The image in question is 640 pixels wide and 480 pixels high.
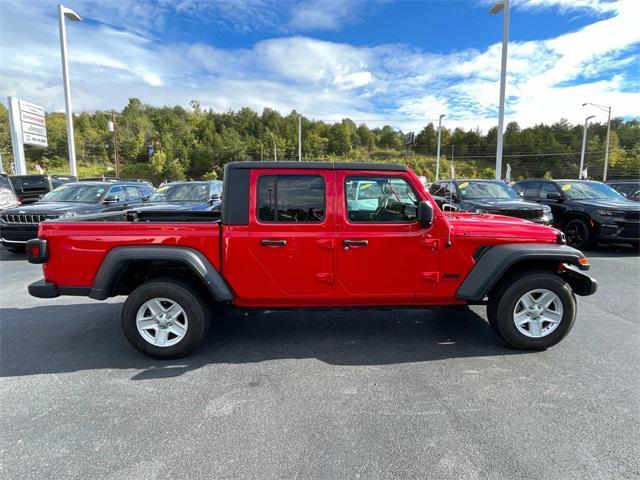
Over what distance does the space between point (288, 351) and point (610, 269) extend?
6.76m

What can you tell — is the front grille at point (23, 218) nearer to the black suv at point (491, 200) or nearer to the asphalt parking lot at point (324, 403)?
the asphalt parking lot at point (324, 403)

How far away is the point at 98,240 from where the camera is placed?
3.47m

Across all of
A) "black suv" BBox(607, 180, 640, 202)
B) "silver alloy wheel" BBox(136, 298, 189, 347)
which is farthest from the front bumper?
"silver alloy wheel" BBox(136, 298, 189, 347)

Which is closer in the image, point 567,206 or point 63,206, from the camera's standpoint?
point 63,206

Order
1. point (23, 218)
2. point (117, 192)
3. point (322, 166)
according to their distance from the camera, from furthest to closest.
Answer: point (117, 192)
point (23, 218)
point (322, 166)

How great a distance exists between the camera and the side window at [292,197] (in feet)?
11.6

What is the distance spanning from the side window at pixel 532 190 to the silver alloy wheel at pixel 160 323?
413 inches

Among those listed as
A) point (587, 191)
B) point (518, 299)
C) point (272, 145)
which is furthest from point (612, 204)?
point (272, 145)

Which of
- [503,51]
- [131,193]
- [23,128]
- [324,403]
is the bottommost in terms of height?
[324,403]

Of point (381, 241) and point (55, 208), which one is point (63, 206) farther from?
point (381, 241)

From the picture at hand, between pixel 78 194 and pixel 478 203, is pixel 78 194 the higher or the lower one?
the higher one

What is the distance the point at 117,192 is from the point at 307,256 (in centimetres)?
868

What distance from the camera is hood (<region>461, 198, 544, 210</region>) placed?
27.6ft

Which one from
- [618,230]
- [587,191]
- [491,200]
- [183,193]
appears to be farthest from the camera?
[183,193]
